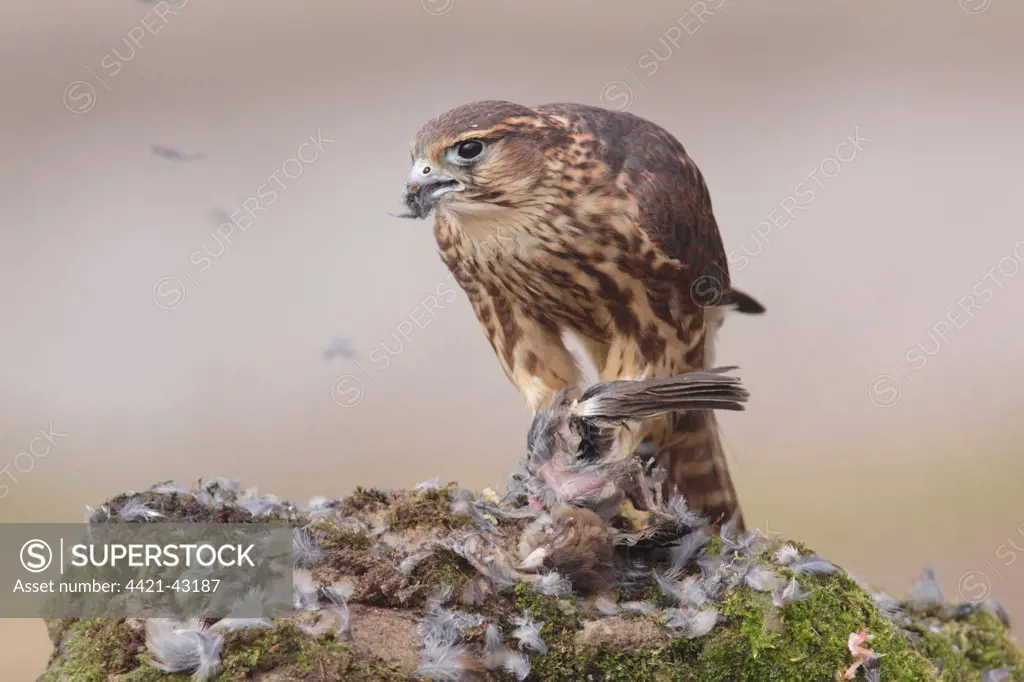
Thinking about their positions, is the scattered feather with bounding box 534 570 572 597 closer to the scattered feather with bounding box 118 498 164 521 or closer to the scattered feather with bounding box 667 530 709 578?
the scattered feather with bounding box 667 530 709 578

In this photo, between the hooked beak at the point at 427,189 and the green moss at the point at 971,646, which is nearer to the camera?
the green moss at the point at 971,646

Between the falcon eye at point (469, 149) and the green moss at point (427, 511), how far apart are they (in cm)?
85

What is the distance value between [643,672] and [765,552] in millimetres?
441

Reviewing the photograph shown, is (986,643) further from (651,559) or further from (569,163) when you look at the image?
(569,163)

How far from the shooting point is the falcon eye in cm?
241

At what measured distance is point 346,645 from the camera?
5.30 ft

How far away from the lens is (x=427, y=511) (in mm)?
2025

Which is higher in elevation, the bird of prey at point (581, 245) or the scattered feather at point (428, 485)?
the bird of prey at point (581, 245)

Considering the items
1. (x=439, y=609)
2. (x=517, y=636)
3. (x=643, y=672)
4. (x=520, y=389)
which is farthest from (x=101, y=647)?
(x=520, y=389)

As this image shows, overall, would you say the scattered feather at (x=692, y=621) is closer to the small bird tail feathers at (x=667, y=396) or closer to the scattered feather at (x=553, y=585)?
the scattered feather at (x=553, y=585)

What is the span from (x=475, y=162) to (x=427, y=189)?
142 mm

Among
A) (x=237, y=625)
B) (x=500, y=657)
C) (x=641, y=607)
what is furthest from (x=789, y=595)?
(x=237, y=625)

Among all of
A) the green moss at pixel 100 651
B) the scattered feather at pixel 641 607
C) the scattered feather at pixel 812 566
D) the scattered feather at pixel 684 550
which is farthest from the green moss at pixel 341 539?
the scattered feather at pixel 812 566

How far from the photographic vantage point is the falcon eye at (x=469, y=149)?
2.41 metres
